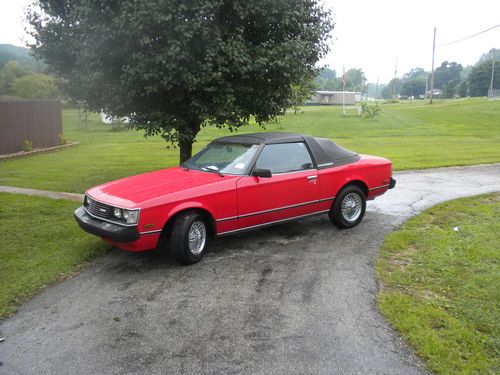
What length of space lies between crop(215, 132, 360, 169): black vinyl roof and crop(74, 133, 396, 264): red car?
2 centimetres

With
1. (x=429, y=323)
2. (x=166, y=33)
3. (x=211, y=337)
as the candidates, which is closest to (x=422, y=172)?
(x=166, y=33)

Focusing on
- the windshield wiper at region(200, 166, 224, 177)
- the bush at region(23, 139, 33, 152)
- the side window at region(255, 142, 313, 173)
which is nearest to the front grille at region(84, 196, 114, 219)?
the windshield wiper at region(200, 166, 224, 177)

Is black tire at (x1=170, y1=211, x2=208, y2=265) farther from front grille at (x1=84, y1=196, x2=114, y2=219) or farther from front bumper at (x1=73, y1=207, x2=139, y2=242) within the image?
front grille at (x1=84, y1=196, x2=114, y2=219)

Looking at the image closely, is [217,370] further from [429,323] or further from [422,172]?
[422,172]

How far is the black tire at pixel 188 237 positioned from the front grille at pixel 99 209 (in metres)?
0.75

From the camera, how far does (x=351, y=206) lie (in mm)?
6988

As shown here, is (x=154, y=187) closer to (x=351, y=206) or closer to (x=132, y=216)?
(x=132, y=216)

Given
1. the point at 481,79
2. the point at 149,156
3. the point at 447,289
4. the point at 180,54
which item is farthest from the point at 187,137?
the point at 481,79

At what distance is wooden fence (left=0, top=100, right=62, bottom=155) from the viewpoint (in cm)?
1639

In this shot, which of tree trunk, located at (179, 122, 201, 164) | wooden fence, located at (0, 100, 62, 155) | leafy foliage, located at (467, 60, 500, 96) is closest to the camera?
tree trunk, located at (179, 122, 201, 164)

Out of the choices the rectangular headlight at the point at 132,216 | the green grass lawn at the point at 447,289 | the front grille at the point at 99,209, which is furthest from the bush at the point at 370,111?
the rectangular headlight at the point at 132,216

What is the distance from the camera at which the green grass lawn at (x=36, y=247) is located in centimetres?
491

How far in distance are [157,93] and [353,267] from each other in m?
4.92

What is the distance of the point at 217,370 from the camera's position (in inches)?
130
